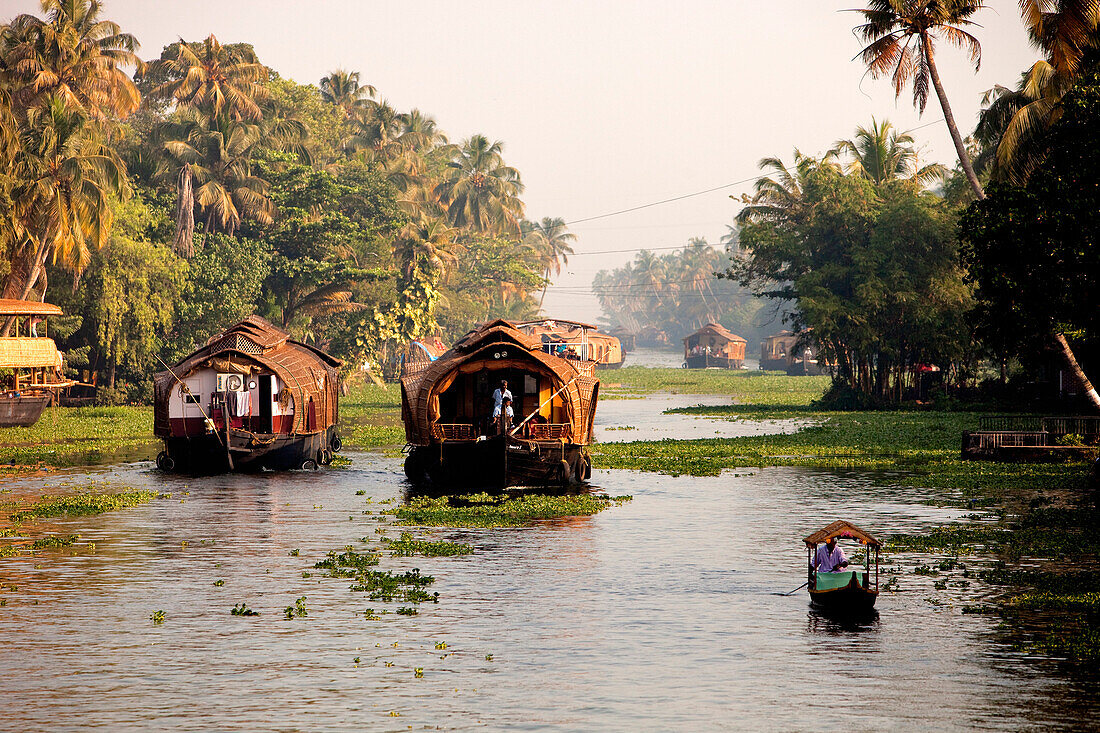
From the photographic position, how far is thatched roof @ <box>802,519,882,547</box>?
1705cm

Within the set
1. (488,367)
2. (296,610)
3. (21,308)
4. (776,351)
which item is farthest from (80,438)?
(776,351)

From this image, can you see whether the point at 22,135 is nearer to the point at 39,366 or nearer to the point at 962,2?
the point at 39,366

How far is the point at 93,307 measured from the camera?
59.3 meters

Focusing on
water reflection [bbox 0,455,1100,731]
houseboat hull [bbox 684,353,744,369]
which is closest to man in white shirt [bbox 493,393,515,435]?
water reflection [bbox 0,455,1100,731]

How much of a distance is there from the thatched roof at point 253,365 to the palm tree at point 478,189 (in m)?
78.2

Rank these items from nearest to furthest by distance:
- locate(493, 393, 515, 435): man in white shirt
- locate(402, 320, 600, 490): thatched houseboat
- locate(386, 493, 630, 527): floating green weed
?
locate(386, 493, 630, 527): floating green weed, locate(402, 320, 600, 490): thatched houseboat, locate(493, 393, 515, 435): man in white shirt

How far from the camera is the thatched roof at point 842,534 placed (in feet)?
55.9

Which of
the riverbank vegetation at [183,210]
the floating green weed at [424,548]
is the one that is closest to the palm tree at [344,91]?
the riverbank vegetation at [183,210]

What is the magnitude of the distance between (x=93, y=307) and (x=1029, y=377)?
46.1 meters

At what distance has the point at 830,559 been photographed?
1727 cm

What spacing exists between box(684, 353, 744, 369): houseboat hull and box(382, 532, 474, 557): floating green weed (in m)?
109

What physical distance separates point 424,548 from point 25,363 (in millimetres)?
34407

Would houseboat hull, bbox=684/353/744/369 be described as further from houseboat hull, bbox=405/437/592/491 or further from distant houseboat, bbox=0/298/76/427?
houseboat hull, bbox=405/437/592/491

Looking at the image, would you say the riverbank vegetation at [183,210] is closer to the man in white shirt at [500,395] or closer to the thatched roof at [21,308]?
the thatched roof at [21,308]
